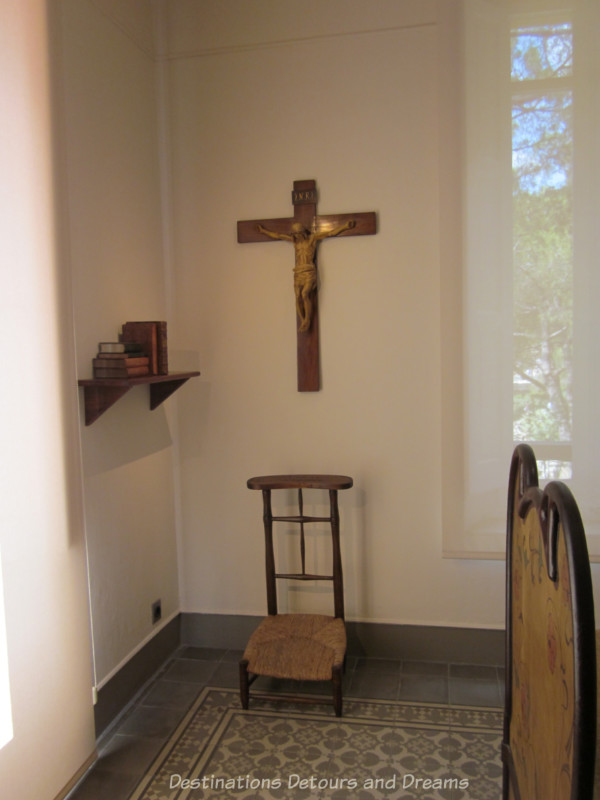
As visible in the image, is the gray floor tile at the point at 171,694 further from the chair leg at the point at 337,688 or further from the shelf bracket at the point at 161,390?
the shelf bracket at the point at 161,390

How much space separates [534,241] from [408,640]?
5.91 ft

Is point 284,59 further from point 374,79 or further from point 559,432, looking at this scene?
point 559,432

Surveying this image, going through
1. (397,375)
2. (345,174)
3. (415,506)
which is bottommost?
(415,506)

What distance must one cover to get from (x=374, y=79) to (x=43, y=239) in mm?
1655

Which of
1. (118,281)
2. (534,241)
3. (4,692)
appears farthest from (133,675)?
(534,241)

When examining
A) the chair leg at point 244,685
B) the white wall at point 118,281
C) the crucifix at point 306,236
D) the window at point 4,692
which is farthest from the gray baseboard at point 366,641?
the crucifix at point 306,236

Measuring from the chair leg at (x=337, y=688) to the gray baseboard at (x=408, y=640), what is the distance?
554mm

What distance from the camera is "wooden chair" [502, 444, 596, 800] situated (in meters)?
0.96

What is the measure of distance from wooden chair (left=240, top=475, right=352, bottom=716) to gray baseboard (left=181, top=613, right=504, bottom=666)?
28cm

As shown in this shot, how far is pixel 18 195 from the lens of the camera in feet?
6.76

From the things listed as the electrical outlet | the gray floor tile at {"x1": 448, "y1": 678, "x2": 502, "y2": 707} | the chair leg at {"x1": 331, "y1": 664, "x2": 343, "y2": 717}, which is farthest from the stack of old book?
the gray floor tile at {"x1": 448, "y1": 678, "x2": 502, "y2": 707}

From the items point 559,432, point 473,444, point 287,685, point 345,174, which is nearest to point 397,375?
point 473,444

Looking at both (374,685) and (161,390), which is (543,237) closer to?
(161,390)

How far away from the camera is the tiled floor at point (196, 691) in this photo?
95.0 inches
